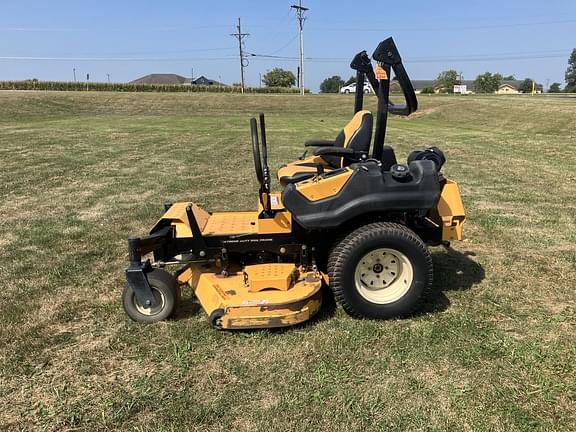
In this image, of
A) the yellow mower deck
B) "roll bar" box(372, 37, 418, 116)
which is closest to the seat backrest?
"roll bar" box(372, 37, 418, 116)

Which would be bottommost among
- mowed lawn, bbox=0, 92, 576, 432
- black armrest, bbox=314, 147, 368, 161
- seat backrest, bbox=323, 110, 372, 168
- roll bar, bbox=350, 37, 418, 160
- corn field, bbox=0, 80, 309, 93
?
mowed lawn, bbox=0, 92, 576, 432

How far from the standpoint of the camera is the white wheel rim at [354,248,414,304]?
3.66 meters

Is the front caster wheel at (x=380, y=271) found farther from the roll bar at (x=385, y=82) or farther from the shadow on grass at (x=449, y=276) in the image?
the roll bar at (x=385, y=82)

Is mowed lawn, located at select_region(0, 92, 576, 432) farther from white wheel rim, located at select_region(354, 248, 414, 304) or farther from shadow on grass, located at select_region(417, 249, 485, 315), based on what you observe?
white wheel rim, located at select_region(354, 248, 414, 304)

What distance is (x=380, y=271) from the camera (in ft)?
12.2

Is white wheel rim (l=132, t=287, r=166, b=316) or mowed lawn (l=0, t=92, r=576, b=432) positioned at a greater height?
white wheel rim (l=132, t=287, r=166, b=316)

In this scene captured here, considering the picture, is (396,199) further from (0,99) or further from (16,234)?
(0,99)

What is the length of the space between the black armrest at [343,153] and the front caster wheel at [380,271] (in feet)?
2.66

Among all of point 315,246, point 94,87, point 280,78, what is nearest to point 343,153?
point 315,246

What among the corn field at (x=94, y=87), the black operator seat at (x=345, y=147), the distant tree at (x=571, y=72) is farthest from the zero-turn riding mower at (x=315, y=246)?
the distant tree at (x=571, y=72)

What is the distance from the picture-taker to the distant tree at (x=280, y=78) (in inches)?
4055

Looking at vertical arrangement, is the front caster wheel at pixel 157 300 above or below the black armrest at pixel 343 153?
below

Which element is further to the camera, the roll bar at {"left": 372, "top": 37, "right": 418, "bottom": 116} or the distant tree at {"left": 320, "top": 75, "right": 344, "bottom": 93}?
the distant tree at {"left": 320, "top": 75, "right": 344, "bottom": 93}

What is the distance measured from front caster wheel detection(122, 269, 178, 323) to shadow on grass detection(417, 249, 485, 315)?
184 centimetres
